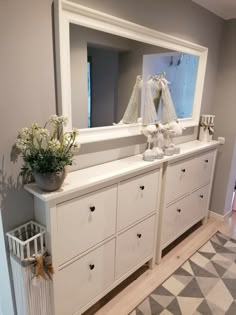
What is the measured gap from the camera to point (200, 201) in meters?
2.56

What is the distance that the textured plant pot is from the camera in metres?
1.15

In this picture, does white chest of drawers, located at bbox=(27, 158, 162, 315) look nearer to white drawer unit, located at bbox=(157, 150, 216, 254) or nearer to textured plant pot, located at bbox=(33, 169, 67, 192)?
textured plant pot, located at bbox=(33, 169, 67, 192)

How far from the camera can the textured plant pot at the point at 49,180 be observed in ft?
3.77

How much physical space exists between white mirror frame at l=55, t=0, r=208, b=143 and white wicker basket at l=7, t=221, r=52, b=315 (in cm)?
61

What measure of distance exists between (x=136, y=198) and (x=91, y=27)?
3.71ft

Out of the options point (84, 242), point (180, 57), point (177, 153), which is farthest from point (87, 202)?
point (180, 57)

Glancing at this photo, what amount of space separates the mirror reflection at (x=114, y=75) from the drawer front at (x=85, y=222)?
480mm

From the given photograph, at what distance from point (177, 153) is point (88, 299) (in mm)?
1260

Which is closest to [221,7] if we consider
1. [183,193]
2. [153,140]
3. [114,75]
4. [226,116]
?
[226,116]

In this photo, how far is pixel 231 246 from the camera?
2.46 metres

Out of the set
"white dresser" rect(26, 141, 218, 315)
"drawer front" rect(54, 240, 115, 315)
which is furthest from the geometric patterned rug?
"drawer front" rect(54, 240, 115, 315)

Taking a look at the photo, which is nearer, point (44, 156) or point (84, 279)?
point (44, 156)

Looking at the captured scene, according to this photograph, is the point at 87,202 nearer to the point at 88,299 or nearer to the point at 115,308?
the point at 88,299

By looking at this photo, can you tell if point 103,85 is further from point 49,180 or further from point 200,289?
point 200,289
